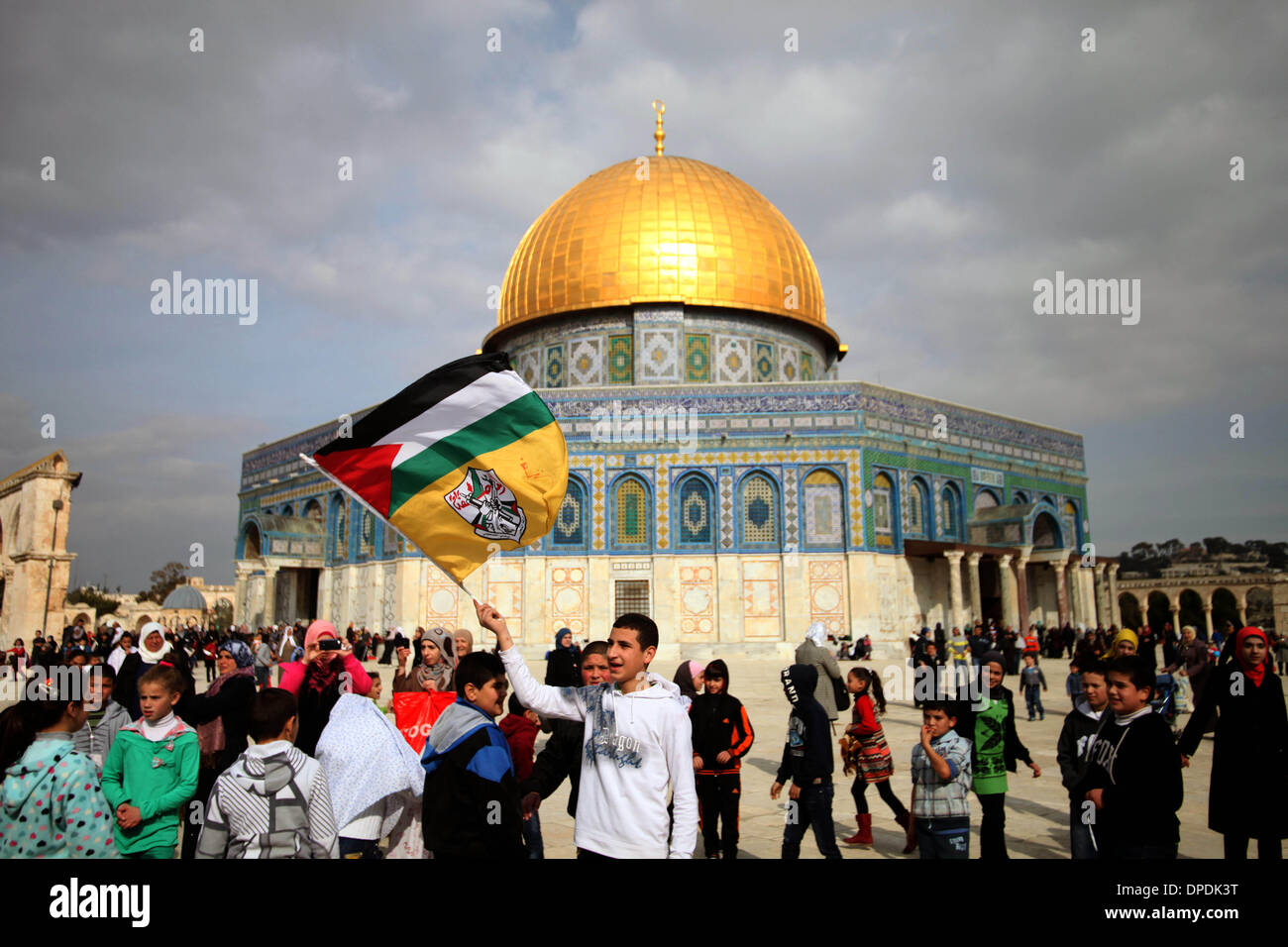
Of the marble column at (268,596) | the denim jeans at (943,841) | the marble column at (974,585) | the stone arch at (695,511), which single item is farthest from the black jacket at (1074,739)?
the marble column at (268,596)

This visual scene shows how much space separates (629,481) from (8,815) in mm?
25208

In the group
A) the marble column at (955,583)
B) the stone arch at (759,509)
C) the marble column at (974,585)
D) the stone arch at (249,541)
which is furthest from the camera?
the stone arch at (249,541)

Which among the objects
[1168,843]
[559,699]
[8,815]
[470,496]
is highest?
[470,496]

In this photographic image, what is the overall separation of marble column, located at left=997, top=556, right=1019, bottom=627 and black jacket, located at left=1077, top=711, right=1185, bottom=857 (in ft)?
89.8

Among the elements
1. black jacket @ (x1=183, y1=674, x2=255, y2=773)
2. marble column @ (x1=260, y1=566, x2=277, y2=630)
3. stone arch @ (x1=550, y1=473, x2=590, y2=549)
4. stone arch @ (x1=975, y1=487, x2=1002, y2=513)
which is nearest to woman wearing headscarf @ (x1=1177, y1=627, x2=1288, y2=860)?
black jacket @ (x1=183, y1=674, x2=255, y2=773)

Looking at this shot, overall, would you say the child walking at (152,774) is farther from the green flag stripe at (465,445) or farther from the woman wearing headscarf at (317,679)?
the woman wearing headscarf at (317,679)

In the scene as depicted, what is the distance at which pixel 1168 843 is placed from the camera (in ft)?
12.2

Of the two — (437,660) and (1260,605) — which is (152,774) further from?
(1260,605)

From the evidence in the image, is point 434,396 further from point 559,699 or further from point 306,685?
point 306,685

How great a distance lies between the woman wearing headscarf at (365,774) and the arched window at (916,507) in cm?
2625

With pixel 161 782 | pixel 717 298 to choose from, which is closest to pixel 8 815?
pixel 161 782

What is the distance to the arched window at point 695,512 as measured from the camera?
2795 cm

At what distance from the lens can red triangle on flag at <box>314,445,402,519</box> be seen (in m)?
4.57

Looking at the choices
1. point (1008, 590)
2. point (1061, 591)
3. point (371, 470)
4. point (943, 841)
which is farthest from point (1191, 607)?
point (371, 470)
